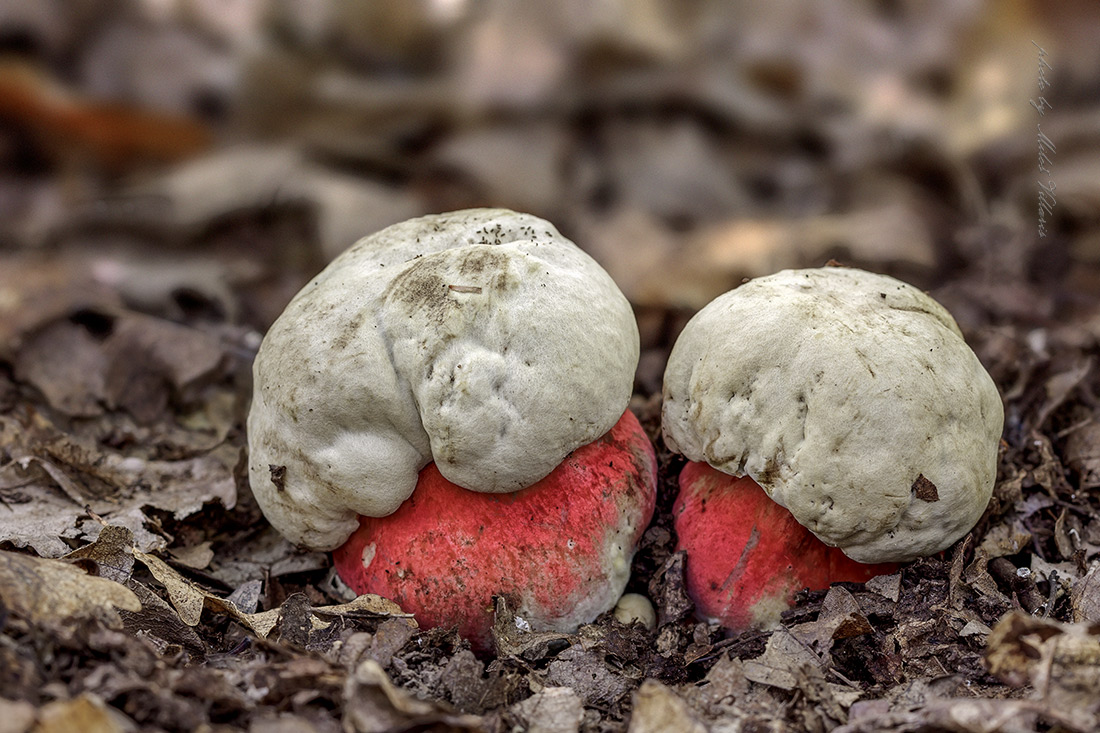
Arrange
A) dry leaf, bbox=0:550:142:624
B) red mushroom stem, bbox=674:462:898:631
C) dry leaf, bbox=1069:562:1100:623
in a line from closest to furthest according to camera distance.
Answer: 1. dry leaf, bbox=0:550:142:624
2. dry leaf, bbox=1069:562:1100:623
3. red mushroom stem, bbox=674:462:898:631

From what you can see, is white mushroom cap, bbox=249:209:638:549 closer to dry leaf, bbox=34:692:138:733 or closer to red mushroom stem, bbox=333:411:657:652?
red mushroom stem, bbox=333:411:657:652

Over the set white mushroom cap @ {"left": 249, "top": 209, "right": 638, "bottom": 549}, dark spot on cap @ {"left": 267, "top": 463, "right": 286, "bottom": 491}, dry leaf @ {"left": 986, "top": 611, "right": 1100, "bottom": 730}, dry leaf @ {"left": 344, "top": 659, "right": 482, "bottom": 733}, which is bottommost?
dry leaf @ {"left": 986, "top": 611, "right": 1100, "bottom": 730}

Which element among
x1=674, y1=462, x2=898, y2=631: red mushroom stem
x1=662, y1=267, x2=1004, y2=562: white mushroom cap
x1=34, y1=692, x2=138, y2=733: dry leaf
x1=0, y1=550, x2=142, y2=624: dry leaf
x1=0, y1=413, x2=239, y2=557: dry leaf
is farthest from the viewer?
x1=0, y1=413, x2=239, y2=557: dry leaf

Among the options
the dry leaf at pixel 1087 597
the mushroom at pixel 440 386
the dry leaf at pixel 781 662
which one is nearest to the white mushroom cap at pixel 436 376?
the mushroom at pixel 440 386

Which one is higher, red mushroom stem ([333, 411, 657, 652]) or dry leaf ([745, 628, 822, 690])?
red mushroom stem ([333, 411, 657, 652])

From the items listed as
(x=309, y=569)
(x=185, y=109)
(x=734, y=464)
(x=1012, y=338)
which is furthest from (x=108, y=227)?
(x=1012, y=338)

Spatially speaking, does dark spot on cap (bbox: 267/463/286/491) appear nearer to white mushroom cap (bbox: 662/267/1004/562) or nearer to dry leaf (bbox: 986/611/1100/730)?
white mushroom cap (bbox: 662/267/1004/562)

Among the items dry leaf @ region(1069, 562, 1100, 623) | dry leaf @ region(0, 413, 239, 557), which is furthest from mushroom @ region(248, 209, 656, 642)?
dry leaf @ region(1069, 562, 1100, 623)

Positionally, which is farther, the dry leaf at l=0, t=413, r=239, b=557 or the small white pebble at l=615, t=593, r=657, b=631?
the dry leaf at l=0, t=413, r=239, b=557

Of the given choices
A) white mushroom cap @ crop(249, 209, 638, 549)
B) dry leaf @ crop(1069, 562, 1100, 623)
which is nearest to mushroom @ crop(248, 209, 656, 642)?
white mushroom cap @ crop(249, 209, 638, 549)

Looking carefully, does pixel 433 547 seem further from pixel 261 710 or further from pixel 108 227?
pixel 108 227
